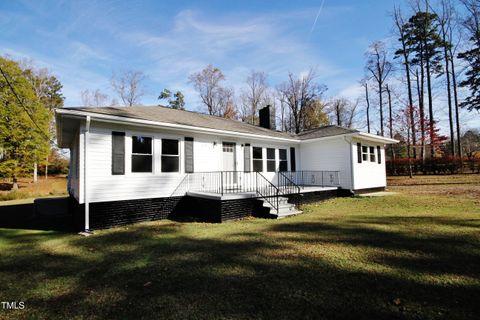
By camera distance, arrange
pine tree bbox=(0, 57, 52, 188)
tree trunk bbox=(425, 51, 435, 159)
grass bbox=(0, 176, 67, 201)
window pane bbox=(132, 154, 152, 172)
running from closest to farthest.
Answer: window pane bbox=(132, 154, 152, 172) < grass bbox=(0, 176, 67, 201) < pine tree bbox=(0, 57, 52, 188) < tree trunk bbox=(425, 51, 435, 159)

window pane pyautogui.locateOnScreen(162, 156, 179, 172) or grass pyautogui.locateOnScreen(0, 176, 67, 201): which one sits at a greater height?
window pane pyautogui.locateOnScreen(162, 156, 179, 172)

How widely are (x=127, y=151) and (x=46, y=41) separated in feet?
22.8

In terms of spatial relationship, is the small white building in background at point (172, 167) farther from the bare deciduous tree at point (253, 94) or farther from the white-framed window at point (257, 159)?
the bare deciduous tree at point (253, 94)

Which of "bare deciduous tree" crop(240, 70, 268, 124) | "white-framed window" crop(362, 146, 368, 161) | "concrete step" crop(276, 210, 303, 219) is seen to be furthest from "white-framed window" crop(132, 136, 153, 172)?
"bare deciduous tree" crop(240, 70, 268, 124)

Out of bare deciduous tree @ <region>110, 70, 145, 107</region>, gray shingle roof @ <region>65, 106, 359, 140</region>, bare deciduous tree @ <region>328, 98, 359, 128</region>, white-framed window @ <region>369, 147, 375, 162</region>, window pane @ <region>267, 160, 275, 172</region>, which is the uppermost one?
bare deciduous tree @ <region>110, 70, 145, 107</region>

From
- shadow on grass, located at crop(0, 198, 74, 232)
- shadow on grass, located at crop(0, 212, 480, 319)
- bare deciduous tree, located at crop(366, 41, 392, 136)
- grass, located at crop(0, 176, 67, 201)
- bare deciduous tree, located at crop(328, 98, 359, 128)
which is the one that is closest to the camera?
shadow on grass, located at crop(0, 212, 480, 319)

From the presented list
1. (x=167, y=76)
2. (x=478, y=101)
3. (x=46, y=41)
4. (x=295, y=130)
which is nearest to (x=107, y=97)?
(x=167, y=76)

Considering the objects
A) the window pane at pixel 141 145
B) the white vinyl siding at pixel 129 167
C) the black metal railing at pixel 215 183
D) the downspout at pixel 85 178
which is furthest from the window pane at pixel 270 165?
the downspout at pixel 85 178

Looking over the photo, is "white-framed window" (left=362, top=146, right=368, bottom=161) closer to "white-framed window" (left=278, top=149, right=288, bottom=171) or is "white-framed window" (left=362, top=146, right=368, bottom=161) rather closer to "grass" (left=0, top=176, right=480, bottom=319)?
"white-framed window" (left=278, top=149, right=288, bottom=171)

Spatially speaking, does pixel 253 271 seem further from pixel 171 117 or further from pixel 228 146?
pixel 171 117

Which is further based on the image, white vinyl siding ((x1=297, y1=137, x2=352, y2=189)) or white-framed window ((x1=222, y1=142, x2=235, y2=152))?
white vinyl siding ((x1=297, y1=137, x2=352, y2=189))

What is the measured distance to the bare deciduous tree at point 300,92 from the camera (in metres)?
29.3

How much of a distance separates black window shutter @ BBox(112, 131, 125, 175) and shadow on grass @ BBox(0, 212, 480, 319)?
7.70 feet

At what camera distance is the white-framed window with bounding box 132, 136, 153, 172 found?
775 centimetres
